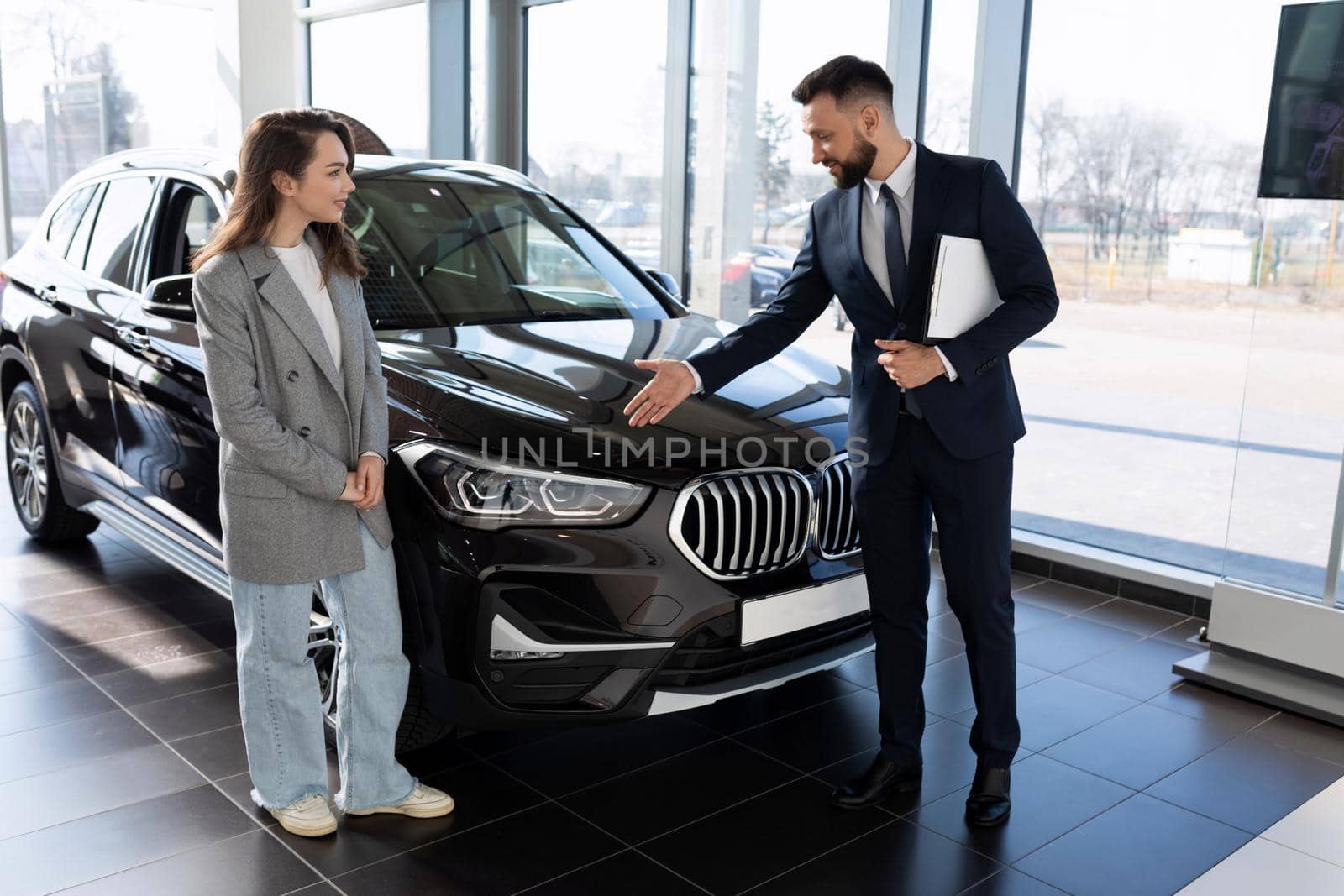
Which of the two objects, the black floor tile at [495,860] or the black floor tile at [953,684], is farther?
the black floor tile at [953,684]

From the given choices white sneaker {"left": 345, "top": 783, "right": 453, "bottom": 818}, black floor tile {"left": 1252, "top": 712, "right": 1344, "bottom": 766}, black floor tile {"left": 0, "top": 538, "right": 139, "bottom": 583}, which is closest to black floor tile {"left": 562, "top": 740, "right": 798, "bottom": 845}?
white sneaker {"left": 345, "top": 783, "right": 453, "bottom": 818}

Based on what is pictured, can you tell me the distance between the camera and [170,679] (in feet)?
10.6

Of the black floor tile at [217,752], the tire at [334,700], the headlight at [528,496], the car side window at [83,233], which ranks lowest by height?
the black floor tile at [217,752]

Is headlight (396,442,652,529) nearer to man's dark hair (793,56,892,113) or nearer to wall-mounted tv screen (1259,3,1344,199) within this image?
man's dark hair (793,56,892,113)

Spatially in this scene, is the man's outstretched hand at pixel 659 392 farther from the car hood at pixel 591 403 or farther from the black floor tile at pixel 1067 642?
the black floor tile at pixel 1067 642

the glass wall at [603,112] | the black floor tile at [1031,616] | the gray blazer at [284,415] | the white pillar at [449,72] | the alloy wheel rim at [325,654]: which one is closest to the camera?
the gray blazer at [284,415]

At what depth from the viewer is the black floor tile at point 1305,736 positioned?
300 centimetres

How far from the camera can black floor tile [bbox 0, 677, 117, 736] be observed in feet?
9.70

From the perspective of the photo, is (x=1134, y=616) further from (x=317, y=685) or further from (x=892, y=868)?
(x=317, y=685)

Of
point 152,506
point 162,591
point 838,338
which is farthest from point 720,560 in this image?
point 838,338

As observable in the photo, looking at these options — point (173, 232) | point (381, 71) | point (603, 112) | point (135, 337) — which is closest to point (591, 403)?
point (135, 337)

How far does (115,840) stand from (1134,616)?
312 cm

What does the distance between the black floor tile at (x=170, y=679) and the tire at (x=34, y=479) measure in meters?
1.13

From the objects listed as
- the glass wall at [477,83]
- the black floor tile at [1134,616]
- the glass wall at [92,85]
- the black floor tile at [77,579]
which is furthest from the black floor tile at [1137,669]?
the glass wall at [92,85]
